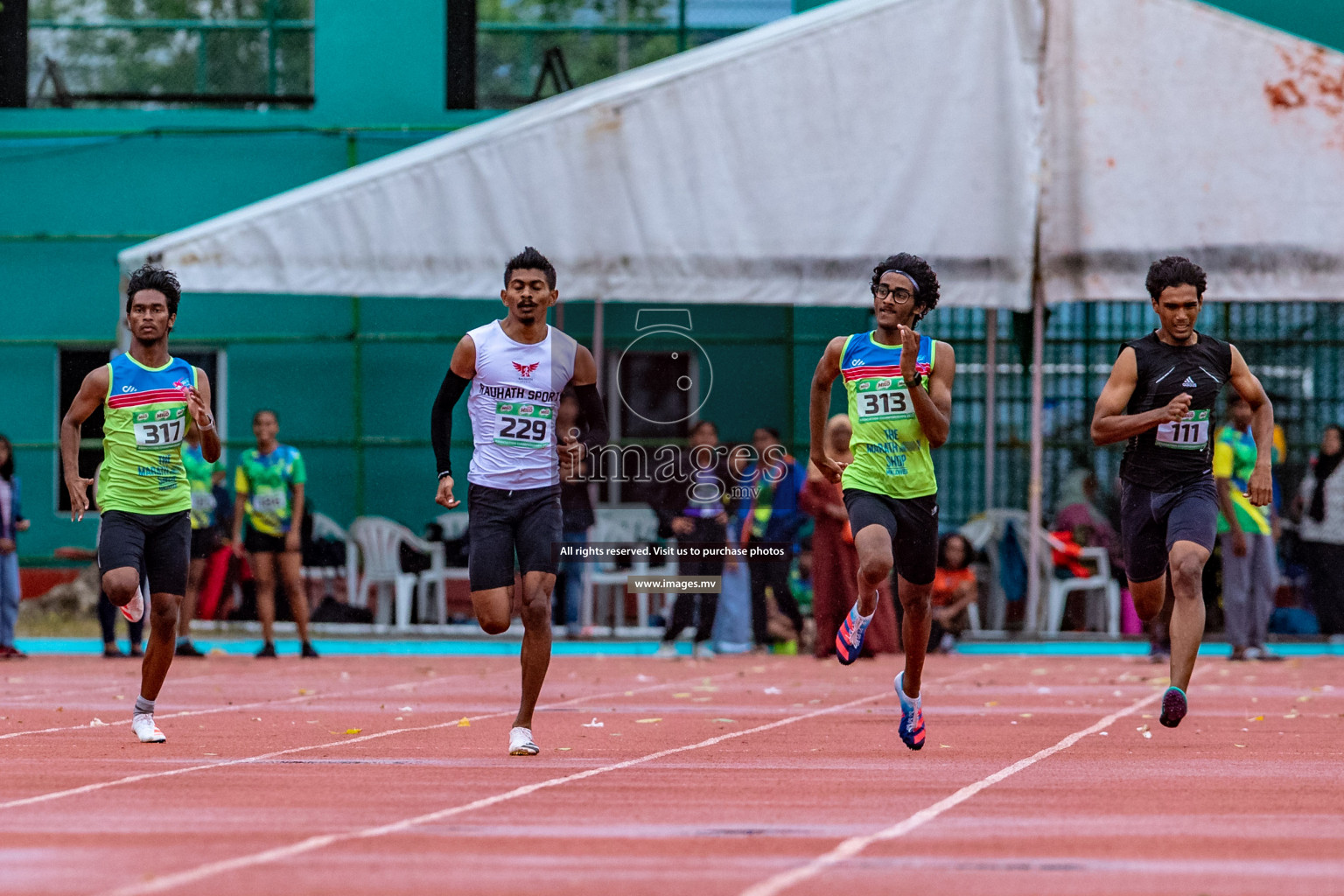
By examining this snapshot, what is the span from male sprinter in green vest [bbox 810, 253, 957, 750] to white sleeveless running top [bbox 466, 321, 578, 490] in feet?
4.10

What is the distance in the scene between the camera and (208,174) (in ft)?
73.8

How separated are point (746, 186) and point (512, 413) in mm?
9500

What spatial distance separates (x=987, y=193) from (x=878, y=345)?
9160 millimetres

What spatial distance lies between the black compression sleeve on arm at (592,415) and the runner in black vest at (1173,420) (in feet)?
7.22

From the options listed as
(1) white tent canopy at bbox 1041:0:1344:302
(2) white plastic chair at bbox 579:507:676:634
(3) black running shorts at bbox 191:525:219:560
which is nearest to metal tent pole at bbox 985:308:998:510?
(1) white tent canopy at bbox 1041:0:1344:302

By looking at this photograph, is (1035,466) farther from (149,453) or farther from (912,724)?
(149,453)

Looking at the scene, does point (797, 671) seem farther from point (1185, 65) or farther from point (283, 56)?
point (283, 56)

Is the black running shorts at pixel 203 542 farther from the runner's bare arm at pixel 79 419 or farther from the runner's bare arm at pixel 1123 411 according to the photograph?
the runner's bare arm at pixel 1123 411

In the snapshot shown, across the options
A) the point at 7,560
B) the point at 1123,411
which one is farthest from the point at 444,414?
the point at 7,560

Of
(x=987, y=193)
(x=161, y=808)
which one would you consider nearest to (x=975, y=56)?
(x=987, y=193)

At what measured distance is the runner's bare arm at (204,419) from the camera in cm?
934

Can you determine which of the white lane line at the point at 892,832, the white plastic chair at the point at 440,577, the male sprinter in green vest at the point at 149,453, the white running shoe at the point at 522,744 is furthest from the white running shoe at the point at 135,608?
the white plastic chair at the point at 440,577

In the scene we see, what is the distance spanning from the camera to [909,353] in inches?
344

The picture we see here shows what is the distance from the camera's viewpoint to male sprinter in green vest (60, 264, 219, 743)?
30.9ft
